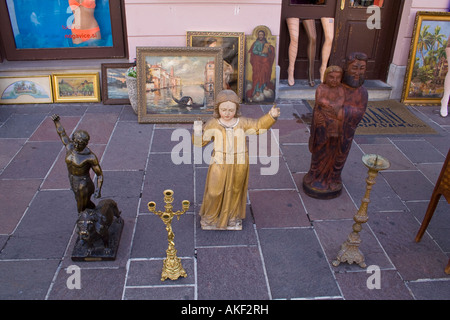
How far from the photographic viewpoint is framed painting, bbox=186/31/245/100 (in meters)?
7.28

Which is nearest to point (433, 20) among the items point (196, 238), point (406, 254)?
point (406, 254)

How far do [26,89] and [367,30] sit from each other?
266 inches

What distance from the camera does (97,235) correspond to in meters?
3.91

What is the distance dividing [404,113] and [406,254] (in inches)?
163

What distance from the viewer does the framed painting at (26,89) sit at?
Result: 291 inches

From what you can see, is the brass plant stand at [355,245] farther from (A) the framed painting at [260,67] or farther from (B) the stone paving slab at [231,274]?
(A) the framed painting at [260,67]

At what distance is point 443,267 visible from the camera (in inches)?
→ 159

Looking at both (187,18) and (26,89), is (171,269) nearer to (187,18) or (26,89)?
(187,18)

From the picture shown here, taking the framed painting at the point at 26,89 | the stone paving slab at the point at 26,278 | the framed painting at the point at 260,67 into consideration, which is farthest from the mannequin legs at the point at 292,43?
the stone paving slab at the point at 26,278

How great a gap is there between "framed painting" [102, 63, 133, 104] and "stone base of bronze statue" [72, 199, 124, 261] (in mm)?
3781

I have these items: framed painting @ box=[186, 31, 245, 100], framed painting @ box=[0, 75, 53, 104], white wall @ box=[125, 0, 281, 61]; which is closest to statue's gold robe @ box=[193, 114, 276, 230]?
framed painting @ box=[186, 31, 245, 100]

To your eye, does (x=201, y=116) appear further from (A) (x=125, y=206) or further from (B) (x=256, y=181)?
(A) (x=125, y=206)

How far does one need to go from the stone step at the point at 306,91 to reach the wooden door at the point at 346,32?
14.1 inches

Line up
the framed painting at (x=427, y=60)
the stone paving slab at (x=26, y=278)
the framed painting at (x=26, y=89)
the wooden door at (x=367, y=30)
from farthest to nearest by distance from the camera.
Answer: the wooden door at (x=367, y=30) < the framed painting at (x=427, y=60) < the framed painting at (x=26, y=89) < the stone paving slab at (x=26, y=278)
